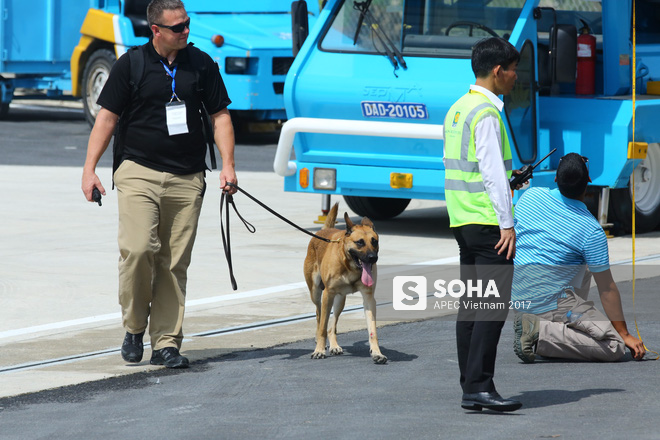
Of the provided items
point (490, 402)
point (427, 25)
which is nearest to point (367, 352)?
point (490, 402)

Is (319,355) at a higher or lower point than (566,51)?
lower

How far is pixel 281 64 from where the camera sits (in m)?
19.4

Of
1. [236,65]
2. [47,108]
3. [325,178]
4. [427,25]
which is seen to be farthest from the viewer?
[47,108]

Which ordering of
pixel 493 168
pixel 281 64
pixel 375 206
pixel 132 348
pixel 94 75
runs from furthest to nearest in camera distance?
1. pixel 94 75
2. pixel 281 64
3. pixel 375 206
4. pixel 132 348
5. pixel 493 168

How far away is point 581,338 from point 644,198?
5.83 metres

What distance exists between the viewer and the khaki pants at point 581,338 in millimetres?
6891

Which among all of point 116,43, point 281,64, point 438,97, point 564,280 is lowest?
point 564,280

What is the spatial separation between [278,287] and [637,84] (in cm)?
475

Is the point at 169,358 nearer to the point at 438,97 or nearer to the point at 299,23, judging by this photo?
the point at 438,97

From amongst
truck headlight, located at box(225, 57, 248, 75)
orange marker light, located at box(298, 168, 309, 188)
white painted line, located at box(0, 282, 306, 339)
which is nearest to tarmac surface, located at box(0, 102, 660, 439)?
white painted line, located at box(0, 282, 306, 339)

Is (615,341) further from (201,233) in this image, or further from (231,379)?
(201,233)

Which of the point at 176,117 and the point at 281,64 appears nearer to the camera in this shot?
the point at 176,117

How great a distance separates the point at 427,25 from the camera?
461 inches

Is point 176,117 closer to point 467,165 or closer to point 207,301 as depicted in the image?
point 467,165
